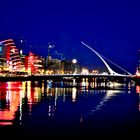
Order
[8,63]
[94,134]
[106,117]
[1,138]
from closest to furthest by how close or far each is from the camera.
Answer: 1. [1,138]
2. [94,134]
3. [106,117]
4. [8,63]

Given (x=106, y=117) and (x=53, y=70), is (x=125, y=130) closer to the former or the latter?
(x=106, y=117)

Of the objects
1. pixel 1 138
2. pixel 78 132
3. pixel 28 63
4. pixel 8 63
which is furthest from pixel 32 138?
pixel 28 63

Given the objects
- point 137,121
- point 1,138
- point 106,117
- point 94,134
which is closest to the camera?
point 1,138

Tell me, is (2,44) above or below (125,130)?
above

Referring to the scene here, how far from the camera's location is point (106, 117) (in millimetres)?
20172

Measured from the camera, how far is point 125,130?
15.6 metres

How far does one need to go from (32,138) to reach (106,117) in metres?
7.40

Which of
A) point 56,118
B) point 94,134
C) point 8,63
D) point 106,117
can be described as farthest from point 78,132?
point 8,63

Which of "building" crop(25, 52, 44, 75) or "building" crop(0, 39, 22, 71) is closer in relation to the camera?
"building" crop(0, 39, 22, 71)

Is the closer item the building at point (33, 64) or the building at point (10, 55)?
the building at point (10, 55)

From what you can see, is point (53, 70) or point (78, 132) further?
point (53, 70)

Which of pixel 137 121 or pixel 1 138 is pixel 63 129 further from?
pixel 137 121

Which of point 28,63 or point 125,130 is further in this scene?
point 28,63

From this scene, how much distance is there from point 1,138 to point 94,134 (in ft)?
10.3
